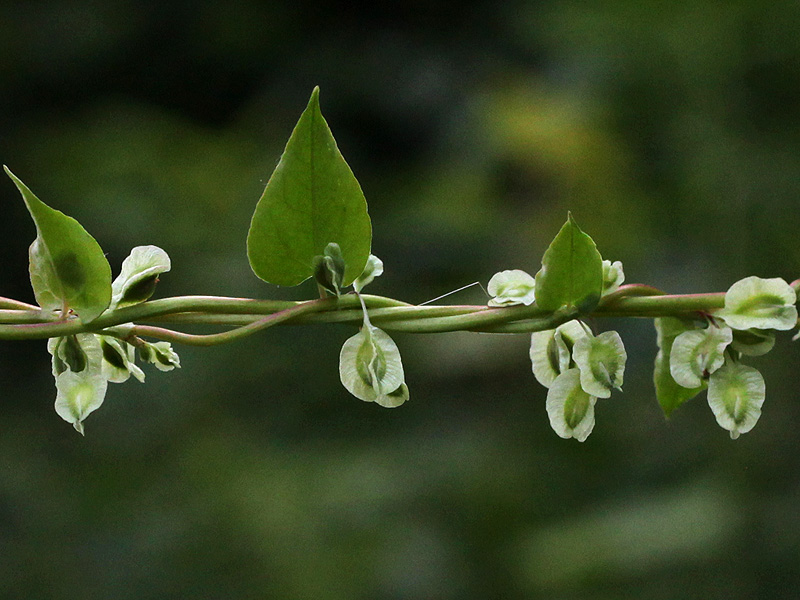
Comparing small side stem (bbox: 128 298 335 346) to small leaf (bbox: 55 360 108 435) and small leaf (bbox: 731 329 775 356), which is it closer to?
small leaf (bbox: 55 360 108 435)

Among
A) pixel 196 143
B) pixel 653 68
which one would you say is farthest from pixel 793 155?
pixel 196 143

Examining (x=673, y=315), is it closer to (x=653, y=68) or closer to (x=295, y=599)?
(x=295, y=599)

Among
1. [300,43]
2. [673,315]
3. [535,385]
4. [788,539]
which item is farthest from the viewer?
[300,43]

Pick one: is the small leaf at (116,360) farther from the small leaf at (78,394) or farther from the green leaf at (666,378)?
the green leaf at (666,378)

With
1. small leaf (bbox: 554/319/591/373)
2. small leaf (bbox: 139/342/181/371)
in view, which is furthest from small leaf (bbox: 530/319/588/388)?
small leaf (bbox: 139/342/181/371)

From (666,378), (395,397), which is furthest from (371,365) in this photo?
(666,378)
